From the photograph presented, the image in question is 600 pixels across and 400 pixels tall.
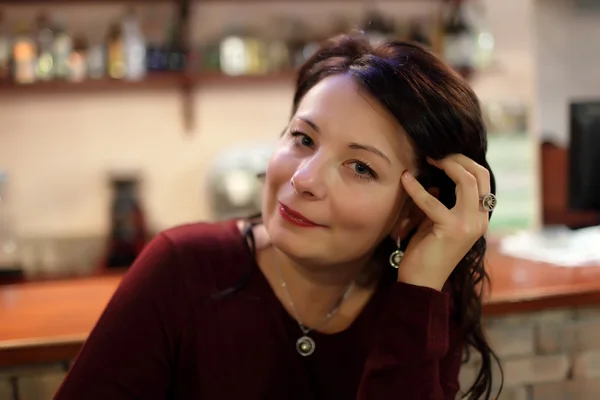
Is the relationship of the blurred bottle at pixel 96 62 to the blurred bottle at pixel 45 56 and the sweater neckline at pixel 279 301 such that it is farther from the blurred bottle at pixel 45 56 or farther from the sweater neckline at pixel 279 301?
the sweater neckline at pixel 279 301

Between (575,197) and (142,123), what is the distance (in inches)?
84.2

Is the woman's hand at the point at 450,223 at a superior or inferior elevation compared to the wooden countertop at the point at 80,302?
superior

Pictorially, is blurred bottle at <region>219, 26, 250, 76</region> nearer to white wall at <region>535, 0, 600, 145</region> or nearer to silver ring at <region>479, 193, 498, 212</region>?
white wall at <region>535, 0, 600, 145</region>

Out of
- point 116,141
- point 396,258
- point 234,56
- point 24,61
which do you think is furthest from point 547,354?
point 24,61

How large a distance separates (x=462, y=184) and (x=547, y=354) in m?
0.55

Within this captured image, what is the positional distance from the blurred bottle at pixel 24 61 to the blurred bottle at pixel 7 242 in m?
0.44

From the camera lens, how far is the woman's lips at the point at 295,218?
101cm

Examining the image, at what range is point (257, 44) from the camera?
307 cm

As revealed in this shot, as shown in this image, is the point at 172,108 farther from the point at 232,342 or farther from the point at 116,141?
the point at 232,342

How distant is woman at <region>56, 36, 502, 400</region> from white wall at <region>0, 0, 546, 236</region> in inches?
81.2

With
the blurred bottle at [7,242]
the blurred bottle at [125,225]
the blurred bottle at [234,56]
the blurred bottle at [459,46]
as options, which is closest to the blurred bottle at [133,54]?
the blurred bottle at [234,56]

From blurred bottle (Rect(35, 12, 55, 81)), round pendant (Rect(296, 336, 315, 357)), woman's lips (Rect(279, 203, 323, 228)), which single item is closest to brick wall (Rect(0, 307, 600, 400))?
round pendant (Rect(296, 336, 315, 357))

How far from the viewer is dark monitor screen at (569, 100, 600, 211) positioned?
170 cm

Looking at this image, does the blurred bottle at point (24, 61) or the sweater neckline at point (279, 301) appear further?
the blurred bottle at point (24, 61)
